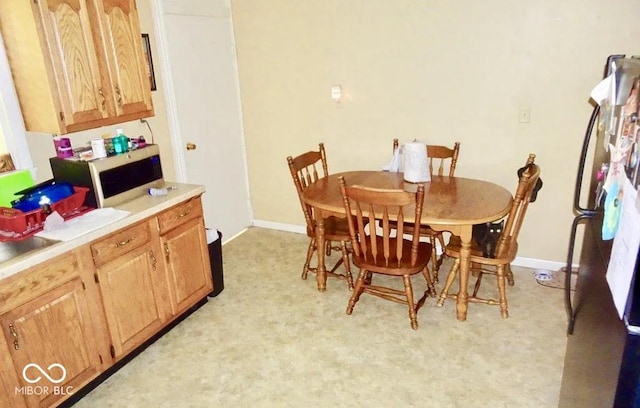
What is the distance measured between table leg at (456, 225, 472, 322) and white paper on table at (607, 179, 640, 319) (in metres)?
1.36

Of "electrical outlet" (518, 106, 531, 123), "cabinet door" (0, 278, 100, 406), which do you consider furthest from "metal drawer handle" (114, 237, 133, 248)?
"electrical outlet" (518, 106, 531, 123)

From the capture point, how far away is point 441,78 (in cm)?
318

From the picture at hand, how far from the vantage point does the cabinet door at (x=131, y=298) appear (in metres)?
2.27

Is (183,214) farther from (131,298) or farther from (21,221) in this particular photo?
(21,221)

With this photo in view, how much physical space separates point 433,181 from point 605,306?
1924 mm

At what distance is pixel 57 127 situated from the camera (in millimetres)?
2275

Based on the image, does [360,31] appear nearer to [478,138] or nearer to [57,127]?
[478,138]

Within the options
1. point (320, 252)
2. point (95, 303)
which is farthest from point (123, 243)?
point (320, 252)

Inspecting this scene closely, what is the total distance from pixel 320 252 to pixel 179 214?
3.10 feet

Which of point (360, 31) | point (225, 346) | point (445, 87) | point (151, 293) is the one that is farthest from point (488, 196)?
point (151, 293)

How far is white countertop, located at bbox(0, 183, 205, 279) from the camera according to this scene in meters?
1.83

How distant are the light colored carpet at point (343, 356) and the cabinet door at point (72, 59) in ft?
4.48

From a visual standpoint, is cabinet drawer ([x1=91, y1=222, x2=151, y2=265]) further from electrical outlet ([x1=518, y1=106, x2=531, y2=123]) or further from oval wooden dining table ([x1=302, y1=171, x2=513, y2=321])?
electrical outlet ([x1=518, y1=106, x2=531, y2=123])

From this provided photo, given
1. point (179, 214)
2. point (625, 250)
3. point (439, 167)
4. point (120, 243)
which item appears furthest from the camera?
point (439, 167)
